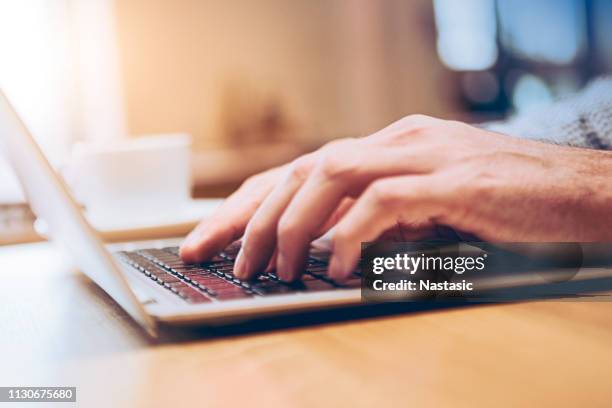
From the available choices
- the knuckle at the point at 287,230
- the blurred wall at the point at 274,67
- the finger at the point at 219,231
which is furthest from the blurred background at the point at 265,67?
the knuckle at the point at 287,230

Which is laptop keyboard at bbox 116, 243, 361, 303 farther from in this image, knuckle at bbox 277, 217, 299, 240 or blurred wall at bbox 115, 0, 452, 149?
blurred wall at bbox 115, 0, 452, 149

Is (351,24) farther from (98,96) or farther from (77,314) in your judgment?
(77,314)

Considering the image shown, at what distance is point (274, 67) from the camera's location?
2281mm

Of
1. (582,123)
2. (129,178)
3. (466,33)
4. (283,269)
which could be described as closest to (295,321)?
(283,269)

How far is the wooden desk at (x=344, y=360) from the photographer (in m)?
0.26

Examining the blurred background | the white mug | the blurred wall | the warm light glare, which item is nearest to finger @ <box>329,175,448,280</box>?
the white mug

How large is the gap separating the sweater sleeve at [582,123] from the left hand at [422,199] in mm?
195

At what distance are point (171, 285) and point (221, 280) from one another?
3 centimetres

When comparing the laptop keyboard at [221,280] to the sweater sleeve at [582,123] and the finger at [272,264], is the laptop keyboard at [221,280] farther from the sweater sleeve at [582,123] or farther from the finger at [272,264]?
the sweater sleeve at [582,123]

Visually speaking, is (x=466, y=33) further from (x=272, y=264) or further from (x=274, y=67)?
(x=272, y=264)

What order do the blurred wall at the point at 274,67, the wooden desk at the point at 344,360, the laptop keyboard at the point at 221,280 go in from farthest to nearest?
the blurred wall at the point at 274,67 < the laptop keyboard at the point at 221,280 < the wooden desk at the point at 344,360

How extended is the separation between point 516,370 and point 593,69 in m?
2.72

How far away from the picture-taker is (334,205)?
16.4 inches

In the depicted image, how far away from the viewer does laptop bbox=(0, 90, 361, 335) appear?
337 millimetres
